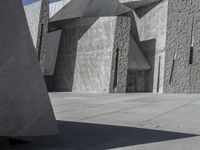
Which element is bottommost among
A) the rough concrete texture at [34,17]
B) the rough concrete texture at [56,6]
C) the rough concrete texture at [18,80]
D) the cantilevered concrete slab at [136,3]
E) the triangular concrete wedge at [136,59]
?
the triangular concrete wedge at [136,59]

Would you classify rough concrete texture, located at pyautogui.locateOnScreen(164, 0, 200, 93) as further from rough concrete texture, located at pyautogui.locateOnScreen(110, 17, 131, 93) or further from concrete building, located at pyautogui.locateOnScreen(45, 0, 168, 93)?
rough concrete texture, located at pyautogui.locateOnScreen(110, 17, 131, 93)

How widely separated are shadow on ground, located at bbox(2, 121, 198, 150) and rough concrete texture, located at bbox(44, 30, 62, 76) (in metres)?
24.3

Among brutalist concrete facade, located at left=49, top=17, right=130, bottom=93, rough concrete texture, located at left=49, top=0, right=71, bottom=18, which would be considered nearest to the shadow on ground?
brutalist concrete facade, located at left=49, top=17, right=130, bottom=93

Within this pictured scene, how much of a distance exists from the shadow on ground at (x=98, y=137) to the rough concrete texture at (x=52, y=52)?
957 inches

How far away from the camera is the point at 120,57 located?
25.9 m

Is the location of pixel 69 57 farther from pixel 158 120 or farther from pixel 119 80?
pixel 158 120

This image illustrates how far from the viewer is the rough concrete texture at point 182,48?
26.6 m

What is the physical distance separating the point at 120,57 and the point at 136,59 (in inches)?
160

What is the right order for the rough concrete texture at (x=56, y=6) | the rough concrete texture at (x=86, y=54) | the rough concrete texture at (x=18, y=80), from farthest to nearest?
the rough concrete texture at (x=56, y=6), the rough concrete texture at (x=86, y=54), the rough concrete texture at (x=18, y=80)

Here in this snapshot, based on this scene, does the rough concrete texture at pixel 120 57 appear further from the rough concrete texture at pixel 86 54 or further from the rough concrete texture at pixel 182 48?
the rough concrete texture at pixel 182 48

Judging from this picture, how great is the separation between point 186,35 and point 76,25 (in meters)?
9.16

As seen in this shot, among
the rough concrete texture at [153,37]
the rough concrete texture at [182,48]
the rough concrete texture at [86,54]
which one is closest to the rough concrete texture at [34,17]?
the rough concrete texture at [86,54]

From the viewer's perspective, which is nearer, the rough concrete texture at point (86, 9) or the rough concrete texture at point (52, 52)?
the rough concrete texture at point (86, 9)

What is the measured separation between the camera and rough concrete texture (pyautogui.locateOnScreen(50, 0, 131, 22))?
27.5 m
